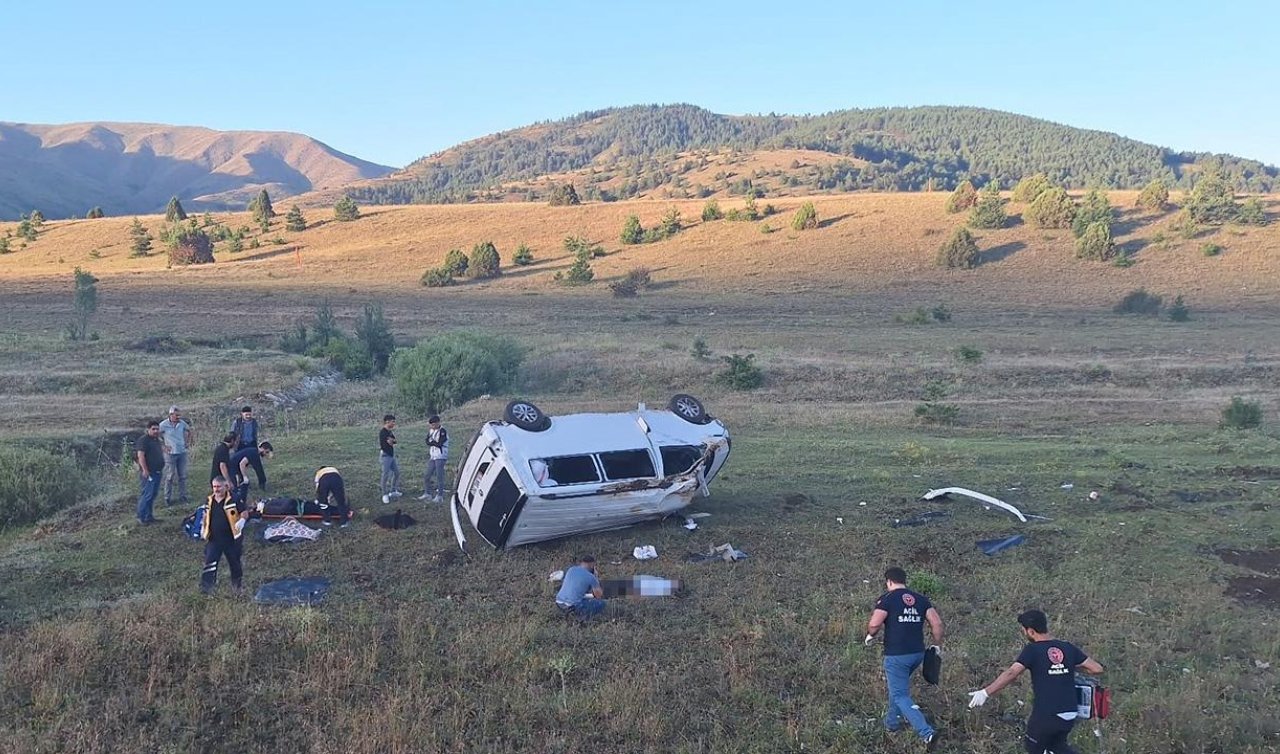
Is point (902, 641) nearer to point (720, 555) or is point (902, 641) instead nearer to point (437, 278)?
point (720, 555)

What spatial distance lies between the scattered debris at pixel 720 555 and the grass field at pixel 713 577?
244mm

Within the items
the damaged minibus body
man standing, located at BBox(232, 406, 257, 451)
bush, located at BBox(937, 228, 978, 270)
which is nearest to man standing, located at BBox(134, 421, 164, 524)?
man standing, located at BBox(232, 406, 257, 451)

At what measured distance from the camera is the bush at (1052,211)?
66875 mm

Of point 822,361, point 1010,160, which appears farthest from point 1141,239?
point 1010,160

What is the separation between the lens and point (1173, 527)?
11906mm

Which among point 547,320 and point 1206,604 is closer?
point 1206,604

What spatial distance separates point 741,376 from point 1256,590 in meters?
18.4

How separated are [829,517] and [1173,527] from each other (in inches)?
192

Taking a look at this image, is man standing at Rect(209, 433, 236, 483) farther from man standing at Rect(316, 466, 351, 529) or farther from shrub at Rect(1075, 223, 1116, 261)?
shrub at Rect(1075, 223, 1116, 261)

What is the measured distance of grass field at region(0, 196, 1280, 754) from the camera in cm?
625

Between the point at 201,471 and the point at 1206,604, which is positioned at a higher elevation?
the point at 1206,604

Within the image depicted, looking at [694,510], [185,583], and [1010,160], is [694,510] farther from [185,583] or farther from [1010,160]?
[1010,160]

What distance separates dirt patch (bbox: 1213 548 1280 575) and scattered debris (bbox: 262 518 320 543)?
1228cm

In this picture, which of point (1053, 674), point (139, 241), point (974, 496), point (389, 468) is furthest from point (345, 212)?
point (1053, 674)
